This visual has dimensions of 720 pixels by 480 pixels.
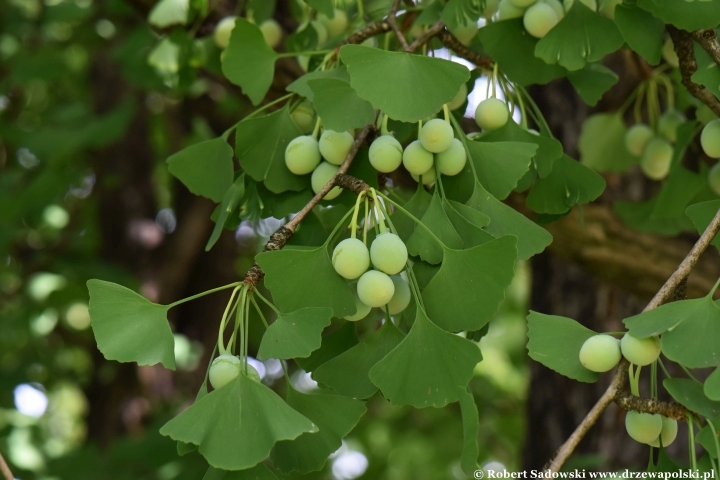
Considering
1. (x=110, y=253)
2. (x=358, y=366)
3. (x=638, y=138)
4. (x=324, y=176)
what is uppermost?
(x=324, y=176)

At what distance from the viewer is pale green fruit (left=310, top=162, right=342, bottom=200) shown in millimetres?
963

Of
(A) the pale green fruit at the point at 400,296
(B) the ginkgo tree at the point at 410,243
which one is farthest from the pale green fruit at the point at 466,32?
(A) the pale green fruit at the point at 400,296

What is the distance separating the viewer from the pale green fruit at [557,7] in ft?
3.51

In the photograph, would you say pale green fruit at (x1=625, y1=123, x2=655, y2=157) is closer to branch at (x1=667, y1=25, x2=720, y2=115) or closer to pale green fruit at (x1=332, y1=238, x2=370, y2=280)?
branch at (x1=667, y1=25, x2=720, y2=115)

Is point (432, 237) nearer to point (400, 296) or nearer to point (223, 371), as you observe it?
point (400, 296)

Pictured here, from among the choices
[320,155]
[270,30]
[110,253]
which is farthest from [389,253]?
[110,253]

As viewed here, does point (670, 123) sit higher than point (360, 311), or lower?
lower

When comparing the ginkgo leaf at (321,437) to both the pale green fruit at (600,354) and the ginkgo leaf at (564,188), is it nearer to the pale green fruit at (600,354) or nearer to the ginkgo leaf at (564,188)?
the pale green fruit at (600,354)

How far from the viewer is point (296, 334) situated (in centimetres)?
77

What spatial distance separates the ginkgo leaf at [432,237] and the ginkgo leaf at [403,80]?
103 mm

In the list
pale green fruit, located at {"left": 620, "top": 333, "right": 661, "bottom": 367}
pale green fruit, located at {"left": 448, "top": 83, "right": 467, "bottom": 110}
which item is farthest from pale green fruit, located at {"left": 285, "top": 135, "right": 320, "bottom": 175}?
pale green fruit, located at {"left": 620, "top": 333, "right": 661, "bottom": 367}

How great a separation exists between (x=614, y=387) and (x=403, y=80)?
398 mm

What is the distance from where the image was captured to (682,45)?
104 cm

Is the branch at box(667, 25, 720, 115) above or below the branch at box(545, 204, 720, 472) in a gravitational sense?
above
